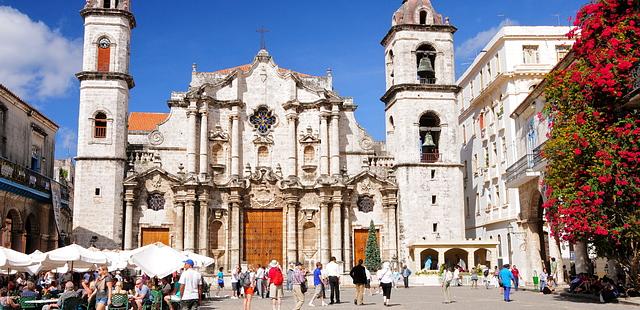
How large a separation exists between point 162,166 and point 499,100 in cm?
1993

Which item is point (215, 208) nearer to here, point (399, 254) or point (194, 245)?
point (194, 245)

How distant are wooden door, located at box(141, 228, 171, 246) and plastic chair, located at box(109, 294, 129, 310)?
67.8 feet

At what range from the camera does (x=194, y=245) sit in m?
35.7

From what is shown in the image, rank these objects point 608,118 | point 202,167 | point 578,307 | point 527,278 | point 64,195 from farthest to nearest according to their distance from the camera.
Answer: point 64,195 < point 202,167 < point 527,278 < point 608,118 < point 578,307

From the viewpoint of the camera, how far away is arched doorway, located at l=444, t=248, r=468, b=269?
3728 centimetres

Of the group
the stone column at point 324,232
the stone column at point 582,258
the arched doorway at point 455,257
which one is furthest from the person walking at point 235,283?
the arched doorway at point 455,257

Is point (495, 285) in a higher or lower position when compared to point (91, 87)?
lower

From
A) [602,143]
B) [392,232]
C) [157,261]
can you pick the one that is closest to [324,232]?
[392,232]

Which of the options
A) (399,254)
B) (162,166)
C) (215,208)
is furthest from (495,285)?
(162,166)

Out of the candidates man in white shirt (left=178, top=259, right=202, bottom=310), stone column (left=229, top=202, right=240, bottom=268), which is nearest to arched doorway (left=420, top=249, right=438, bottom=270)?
stone column (left=229, top=202, right=240, bottom=268)

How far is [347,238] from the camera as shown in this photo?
37.2 meters

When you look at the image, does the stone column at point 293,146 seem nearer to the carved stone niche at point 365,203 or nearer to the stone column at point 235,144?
the stone column at point 235,144

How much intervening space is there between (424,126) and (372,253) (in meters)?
8.78

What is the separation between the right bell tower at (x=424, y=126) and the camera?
3691cm
